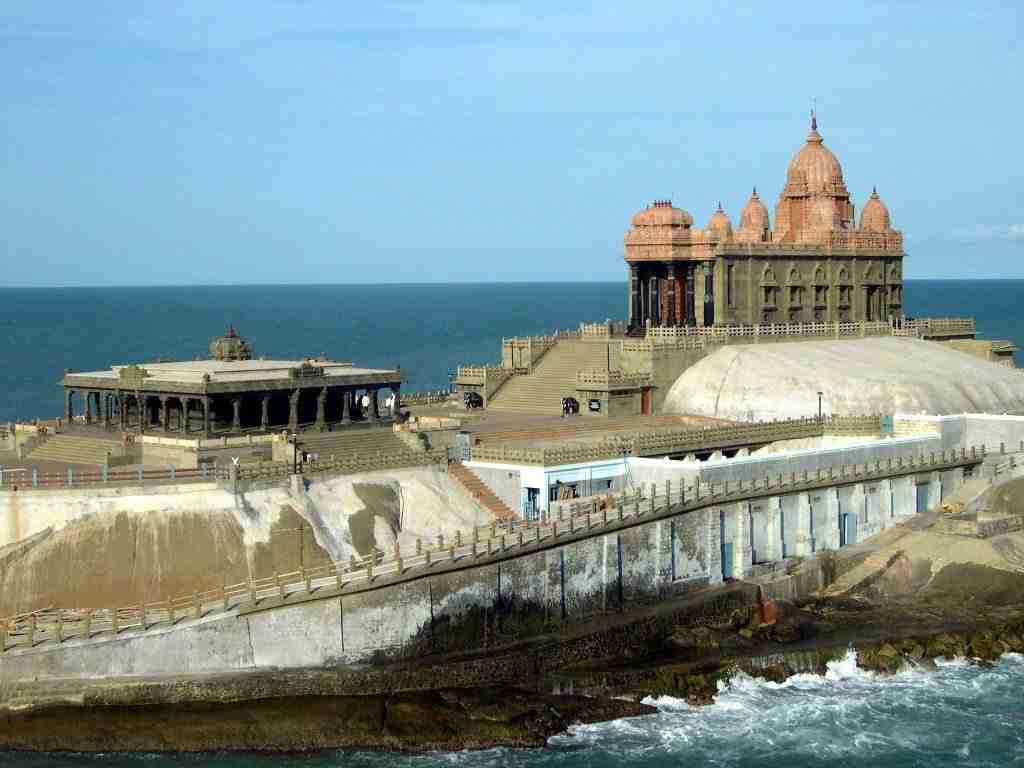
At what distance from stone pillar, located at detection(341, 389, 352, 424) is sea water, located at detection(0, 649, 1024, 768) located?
21949 millimetres

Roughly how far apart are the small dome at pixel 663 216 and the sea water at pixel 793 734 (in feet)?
131

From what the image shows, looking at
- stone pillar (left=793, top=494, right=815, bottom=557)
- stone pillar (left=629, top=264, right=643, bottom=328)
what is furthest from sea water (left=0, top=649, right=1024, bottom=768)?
stone pillar (left=629, top=264, right=643, bottom=328)

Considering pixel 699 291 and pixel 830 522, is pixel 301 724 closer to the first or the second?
pixel 830 522

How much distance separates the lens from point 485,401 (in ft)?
305

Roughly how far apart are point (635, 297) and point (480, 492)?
106 ft

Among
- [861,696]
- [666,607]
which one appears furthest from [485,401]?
[861,696]

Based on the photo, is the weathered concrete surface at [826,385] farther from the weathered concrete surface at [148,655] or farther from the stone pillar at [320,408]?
the weathered concrete surface at [148,655]

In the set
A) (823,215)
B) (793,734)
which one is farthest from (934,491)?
(823,215)

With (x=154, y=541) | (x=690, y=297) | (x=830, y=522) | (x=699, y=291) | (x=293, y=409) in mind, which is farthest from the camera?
(x=690, y=297)

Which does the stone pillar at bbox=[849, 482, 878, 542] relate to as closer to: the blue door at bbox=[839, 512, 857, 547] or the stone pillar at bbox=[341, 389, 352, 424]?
the blue door at bbox=[839, 512, 857, 547]

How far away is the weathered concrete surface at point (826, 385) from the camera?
3565 inches

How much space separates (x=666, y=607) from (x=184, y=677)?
64.9 feet

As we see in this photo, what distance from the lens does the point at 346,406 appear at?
77875mm

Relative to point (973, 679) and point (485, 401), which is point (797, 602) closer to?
point (973, 679)
